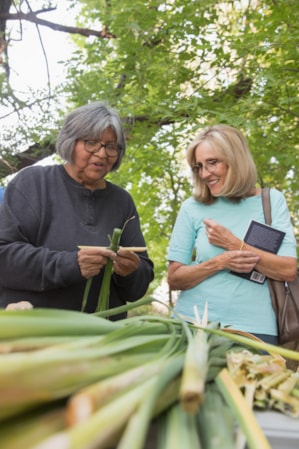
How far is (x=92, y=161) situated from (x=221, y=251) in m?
0.71

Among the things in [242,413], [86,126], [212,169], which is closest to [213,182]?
[212,169]

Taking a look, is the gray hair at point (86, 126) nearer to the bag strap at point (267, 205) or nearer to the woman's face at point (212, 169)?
the woman's face at point (212, 169)

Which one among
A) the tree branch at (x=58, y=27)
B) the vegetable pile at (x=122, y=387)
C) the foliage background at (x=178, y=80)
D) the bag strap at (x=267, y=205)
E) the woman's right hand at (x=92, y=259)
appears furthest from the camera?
the tree branch at (x=58, y=27)

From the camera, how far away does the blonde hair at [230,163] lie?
2465mm

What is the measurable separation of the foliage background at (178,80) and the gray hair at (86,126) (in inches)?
60.5

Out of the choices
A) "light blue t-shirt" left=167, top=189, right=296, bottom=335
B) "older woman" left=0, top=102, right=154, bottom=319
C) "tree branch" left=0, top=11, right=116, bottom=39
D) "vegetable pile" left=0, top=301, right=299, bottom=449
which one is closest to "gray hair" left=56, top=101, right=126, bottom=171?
"older woman" left=0, top=102, right=154, bottom=319

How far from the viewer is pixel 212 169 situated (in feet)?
8.26

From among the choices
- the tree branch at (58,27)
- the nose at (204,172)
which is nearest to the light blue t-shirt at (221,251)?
the nose at (204,172)

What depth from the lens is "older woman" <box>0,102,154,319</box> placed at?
6.59ft

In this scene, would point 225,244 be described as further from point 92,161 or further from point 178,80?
point 178,80

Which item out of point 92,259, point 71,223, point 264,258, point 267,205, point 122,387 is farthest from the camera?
point 267,205

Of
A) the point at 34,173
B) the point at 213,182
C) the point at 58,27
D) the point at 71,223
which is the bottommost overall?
the point at 71,223

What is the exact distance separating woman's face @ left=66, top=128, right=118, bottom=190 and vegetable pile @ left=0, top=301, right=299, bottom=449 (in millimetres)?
1252

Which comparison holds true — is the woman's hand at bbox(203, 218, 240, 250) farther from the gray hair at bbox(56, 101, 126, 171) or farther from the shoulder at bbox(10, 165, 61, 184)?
the shoulder at bbox(10, 165, 61, 184)
